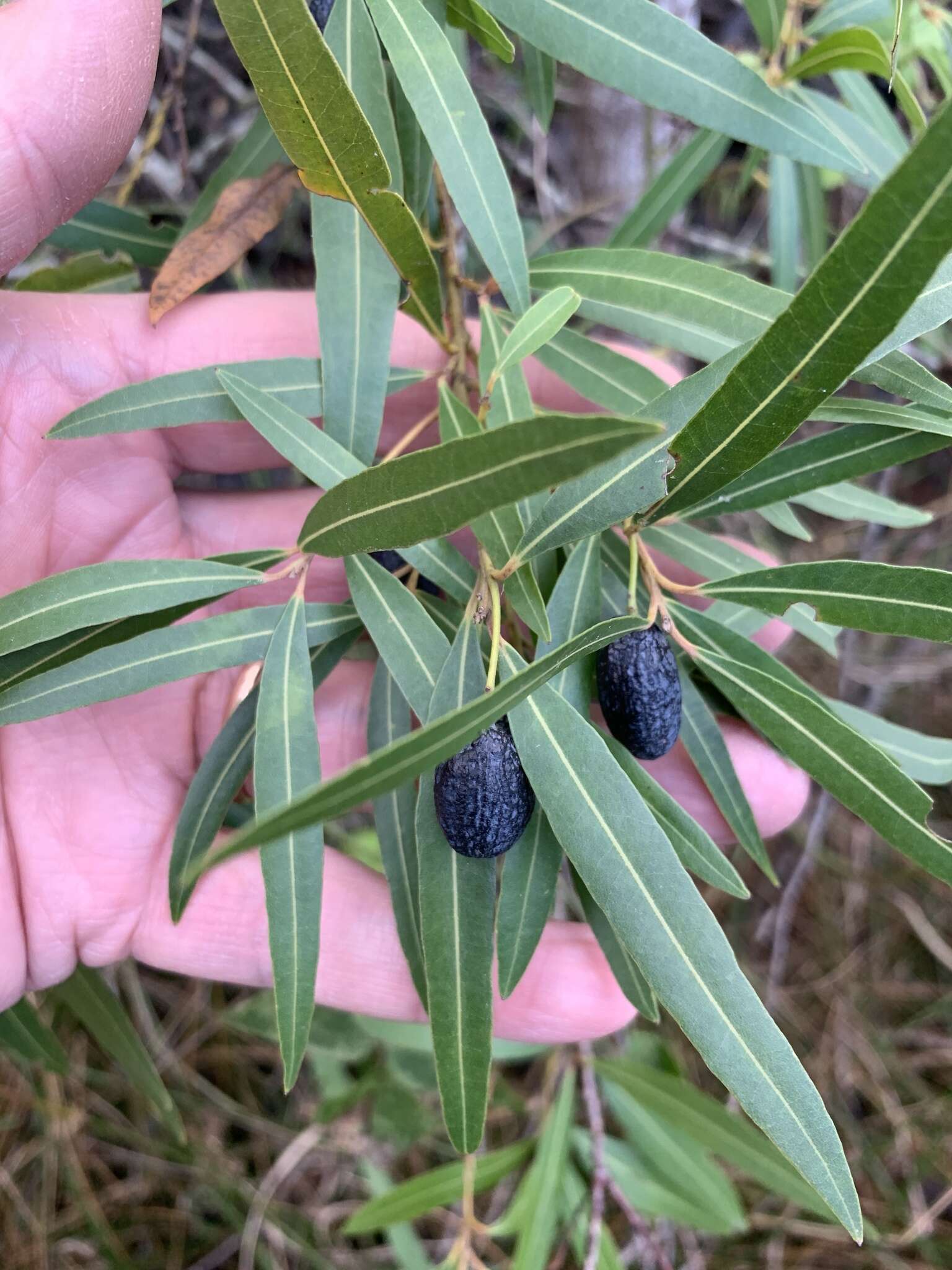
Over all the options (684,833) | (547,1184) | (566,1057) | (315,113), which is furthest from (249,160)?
(547,1184)

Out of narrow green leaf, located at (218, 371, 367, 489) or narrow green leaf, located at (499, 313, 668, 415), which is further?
narrow green leaf, located at (499, 313, 668, 415)

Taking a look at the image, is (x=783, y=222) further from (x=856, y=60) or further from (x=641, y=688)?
(x=641, y=688)

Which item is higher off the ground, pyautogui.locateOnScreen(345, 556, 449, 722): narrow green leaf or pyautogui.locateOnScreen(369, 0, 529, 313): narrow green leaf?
pyautogui.locateOnScreen(369, 0, 529, 313): narrow green leaf

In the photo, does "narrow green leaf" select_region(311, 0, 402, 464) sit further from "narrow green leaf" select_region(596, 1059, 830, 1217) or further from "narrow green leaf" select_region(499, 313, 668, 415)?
"narrow green leaf" select_region(596, 1059, 830, 1217)

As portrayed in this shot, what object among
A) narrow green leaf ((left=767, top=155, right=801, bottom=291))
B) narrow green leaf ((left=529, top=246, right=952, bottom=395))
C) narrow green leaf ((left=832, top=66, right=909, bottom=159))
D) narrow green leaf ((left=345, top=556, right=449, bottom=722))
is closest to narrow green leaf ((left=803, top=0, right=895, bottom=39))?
narrow green leaf ((left=832, top=66, right=909, bottom=159))

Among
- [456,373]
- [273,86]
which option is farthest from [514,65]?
[273,86]

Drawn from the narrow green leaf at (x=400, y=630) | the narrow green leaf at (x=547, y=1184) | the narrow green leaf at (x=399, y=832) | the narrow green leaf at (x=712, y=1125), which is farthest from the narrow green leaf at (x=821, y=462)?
the narrow green leaf at (x=547, y=1184)
